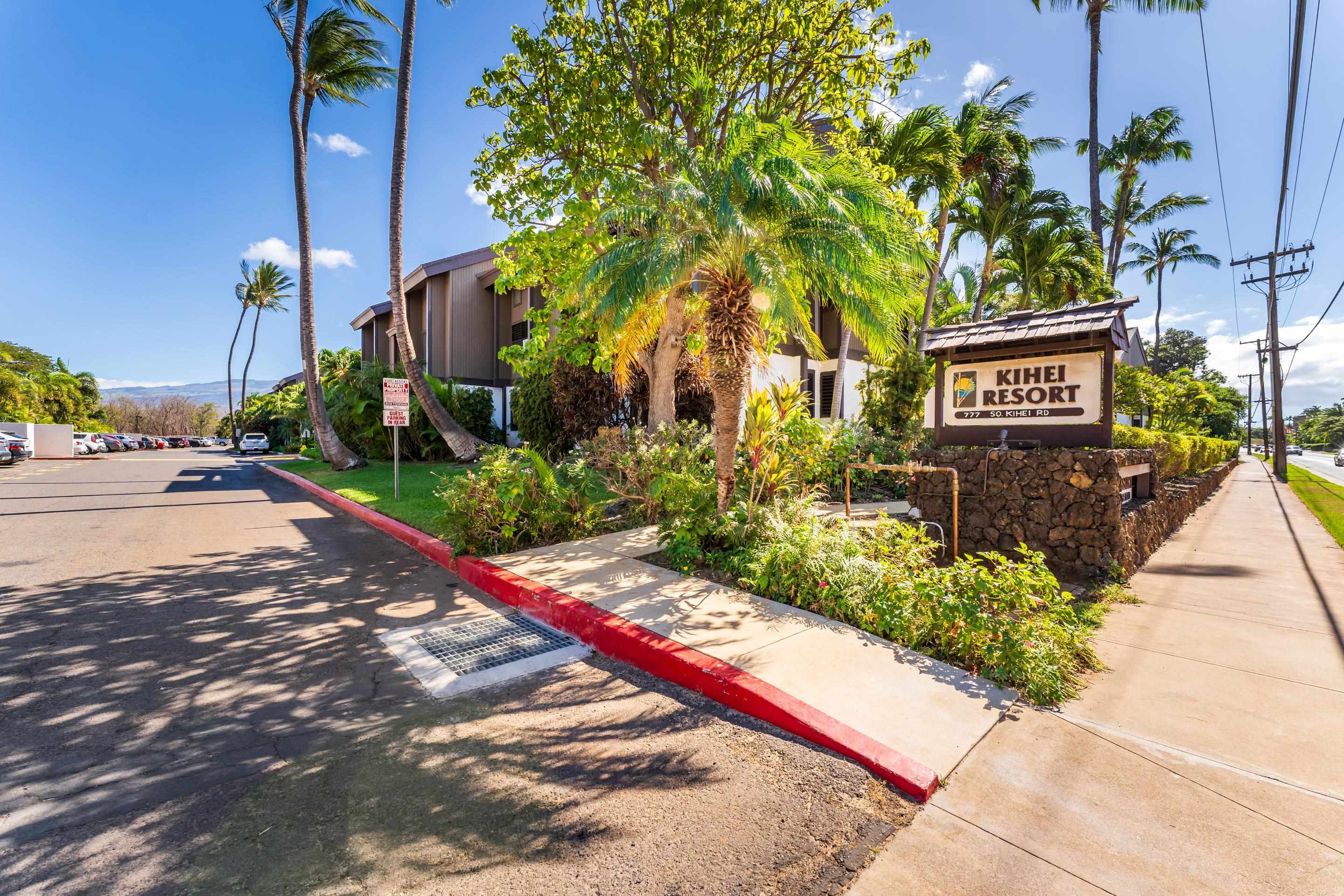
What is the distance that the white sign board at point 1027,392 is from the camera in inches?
276

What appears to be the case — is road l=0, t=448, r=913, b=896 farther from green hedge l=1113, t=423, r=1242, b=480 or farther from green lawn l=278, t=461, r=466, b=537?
green hedge l=1113, t=423, r=1242, b=480

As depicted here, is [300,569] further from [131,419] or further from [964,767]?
[131,419]

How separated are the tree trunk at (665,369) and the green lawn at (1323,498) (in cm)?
1156

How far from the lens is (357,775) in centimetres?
295

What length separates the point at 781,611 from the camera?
202 inches

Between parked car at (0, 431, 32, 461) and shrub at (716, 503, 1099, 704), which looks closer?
shrub at (716, 503, 1099, 704)

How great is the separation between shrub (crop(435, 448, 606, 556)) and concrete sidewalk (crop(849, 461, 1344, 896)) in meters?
5.74

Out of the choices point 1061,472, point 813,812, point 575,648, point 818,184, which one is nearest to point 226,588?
point 575,648

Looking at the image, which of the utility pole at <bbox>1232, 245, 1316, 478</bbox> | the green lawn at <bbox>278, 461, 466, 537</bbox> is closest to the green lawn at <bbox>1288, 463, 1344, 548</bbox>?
the utility pole at <bbox>1232, 245, 1316, 478</bbox>

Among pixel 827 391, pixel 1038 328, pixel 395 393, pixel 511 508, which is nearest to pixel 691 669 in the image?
pixel 511 508

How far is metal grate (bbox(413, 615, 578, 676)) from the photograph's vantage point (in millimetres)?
4488

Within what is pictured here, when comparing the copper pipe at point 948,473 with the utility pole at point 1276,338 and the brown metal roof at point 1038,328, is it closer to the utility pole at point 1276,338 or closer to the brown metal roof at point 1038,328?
the brown metal roof at point 1038,328

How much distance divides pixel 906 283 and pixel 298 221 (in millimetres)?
18982

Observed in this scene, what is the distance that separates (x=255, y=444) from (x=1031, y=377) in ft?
160
